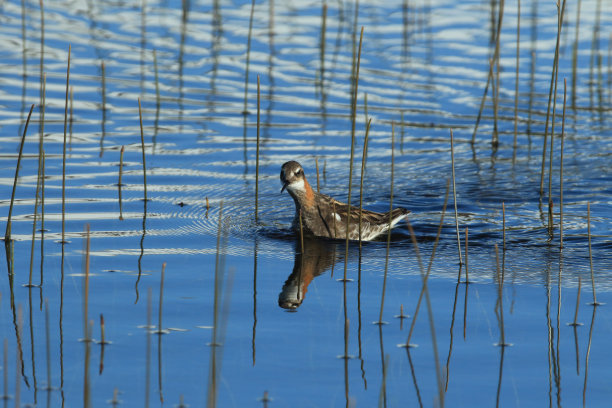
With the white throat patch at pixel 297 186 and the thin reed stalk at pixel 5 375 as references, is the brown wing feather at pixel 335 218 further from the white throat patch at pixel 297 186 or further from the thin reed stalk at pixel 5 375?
the thin reed stalk at pixel 5 375

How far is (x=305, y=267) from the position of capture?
396 inches

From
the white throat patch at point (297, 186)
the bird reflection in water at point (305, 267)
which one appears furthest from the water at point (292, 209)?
the white throat patch at point (297, 186)

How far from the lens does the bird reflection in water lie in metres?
8.83

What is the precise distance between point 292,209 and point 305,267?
9.23 ft

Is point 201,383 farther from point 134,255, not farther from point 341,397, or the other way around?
point 134,255

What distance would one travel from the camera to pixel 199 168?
46.4 feet

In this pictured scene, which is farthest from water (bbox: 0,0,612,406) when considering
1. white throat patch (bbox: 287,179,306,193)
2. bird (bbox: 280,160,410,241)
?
white throat patch (bbox: 287,179,306,193)

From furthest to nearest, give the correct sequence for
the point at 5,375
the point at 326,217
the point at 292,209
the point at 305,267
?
the point at 292,209, the point at 326,217, the point at 305,267, the point at 5,375

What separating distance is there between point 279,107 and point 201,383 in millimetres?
11192

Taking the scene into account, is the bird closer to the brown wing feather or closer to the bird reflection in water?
the brown wing feather

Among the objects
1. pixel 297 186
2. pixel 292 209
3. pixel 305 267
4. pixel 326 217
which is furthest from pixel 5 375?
pixel 292 209

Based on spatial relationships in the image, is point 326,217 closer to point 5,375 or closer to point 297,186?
point 297,186

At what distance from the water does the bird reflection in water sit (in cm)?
4

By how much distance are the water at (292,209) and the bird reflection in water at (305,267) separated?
0.04 m
